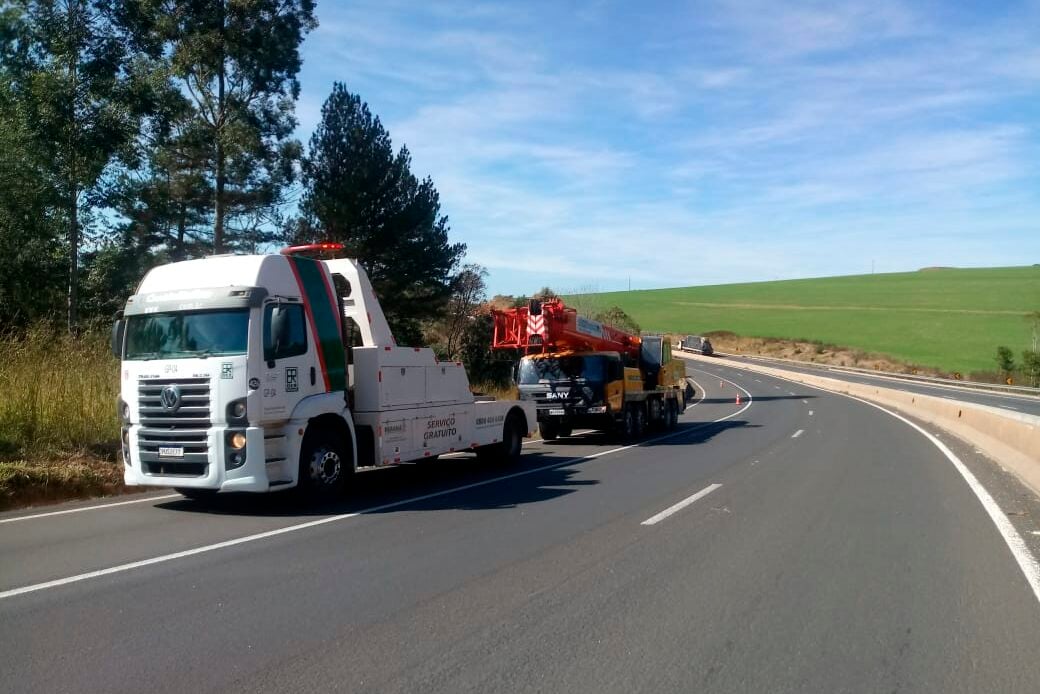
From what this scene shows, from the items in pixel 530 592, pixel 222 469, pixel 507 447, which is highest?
pixel 222 469

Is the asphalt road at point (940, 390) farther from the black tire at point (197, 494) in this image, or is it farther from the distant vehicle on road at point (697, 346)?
the black tire at point (197, 494)

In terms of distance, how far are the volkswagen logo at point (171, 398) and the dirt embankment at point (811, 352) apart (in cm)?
6737

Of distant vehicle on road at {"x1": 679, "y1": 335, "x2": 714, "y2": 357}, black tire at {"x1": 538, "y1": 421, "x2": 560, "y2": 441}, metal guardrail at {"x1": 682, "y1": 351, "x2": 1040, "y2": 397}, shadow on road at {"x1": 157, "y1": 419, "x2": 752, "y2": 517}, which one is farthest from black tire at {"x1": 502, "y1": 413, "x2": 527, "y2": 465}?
distant vehicle on road at {"x1": 679, "y1": 335, "x2": 714, "y2": 357}

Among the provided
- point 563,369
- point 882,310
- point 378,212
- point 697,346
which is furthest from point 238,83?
point 882,310

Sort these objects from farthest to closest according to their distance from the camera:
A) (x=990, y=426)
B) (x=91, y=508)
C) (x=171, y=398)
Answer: (x=990, y=426)
(x=91, y=508)
(x=171, y=398)

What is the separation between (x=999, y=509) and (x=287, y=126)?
25.1 meters

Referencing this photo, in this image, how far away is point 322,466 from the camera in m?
10.7

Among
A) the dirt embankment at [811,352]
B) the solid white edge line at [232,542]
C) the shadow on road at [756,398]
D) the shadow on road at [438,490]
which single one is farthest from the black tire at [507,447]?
the dirt embankment at [811,352]

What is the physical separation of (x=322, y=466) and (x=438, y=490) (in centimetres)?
209

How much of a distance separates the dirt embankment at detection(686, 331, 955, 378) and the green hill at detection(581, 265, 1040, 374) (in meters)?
1.86

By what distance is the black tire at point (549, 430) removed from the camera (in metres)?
21.0

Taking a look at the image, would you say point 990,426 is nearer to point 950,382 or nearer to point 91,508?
point 91,508

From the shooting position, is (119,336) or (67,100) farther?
(67,100)

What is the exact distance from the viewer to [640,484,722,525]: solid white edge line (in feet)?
31.7
